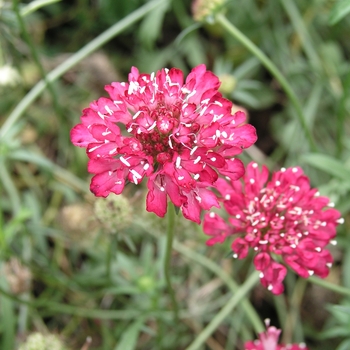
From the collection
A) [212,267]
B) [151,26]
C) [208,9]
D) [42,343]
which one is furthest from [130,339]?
[151,26]

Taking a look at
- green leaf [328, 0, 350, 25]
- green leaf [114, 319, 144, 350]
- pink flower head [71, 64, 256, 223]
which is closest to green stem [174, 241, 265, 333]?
green leaf [114, 319, 144, 350]

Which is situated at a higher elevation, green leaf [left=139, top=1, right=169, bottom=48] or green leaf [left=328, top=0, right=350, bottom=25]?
green leaf [left=139, top=1, right=169, bottom=48]

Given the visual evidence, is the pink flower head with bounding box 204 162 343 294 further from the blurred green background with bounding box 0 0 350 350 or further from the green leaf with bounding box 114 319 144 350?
the green leaf with bounding box 114 319 144 350

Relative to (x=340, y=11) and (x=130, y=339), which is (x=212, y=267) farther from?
(x=340, y=11)

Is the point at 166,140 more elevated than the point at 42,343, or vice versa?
the point at 166,140

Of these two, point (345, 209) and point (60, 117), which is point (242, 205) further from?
point (60, 117)

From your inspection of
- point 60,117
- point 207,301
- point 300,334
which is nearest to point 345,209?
point 300,334

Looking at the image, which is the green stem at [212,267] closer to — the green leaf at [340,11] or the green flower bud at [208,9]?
the green flower bud at [208,9]
